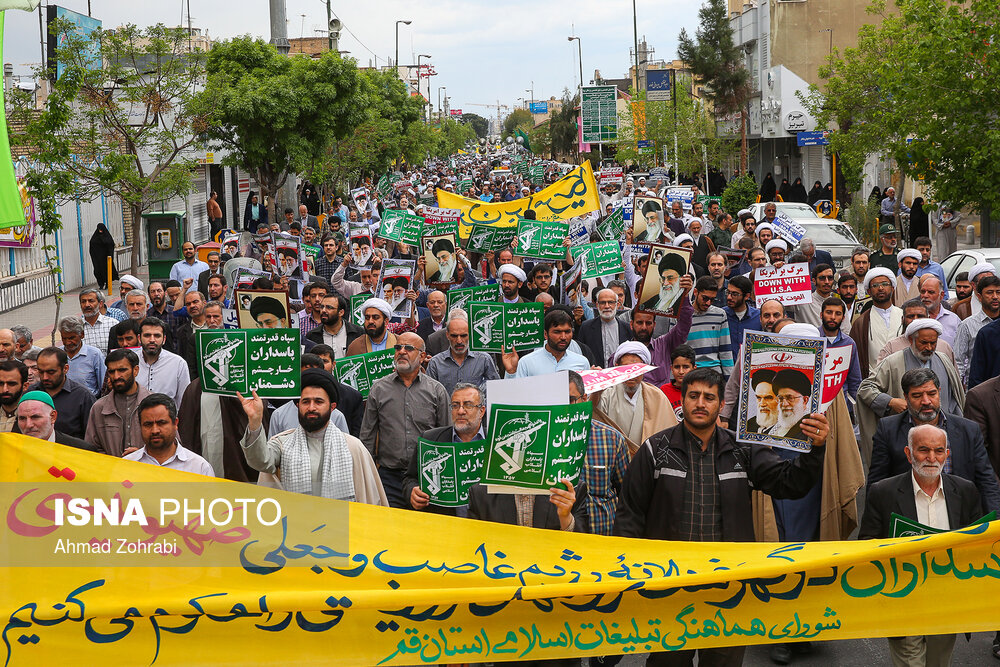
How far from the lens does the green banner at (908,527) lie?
5.44m

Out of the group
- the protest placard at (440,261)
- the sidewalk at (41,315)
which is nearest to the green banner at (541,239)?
the protest placard at (440,261)

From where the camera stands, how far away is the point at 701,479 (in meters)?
5.51

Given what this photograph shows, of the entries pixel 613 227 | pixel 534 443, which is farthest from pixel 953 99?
pixel 534 443

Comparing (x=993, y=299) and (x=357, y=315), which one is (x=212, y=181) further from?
(x=993, y=299)

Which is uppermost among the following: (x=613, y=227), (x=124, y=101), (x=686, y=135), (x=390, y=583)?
(x=686, y=135)

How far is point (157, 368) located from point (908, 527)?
5441 mm

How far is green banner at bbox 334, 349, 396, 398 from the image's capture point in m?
8.48

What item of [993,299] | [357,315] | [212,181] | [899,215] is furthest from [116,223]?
[993,299]

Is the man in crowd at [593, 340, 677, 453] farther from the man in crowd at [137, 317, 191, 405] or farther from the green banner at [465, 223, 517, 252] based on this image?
the green banner at [465, 223, 517, 252]

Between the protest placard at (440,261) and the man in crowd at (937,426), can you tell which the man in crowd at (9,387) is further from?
the protest placard at (440,261)

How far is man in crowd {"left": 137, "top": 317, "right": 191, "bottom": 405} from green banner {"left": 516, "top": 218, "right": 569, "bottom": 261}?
641cm

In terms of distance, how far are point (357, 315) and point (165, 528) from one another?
5754 mm

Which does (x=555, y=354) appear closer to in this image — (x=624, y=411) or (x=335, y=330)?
(x=624, y=411)

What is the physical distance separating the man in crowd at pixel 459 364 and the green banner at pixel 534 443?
10.6 feet
